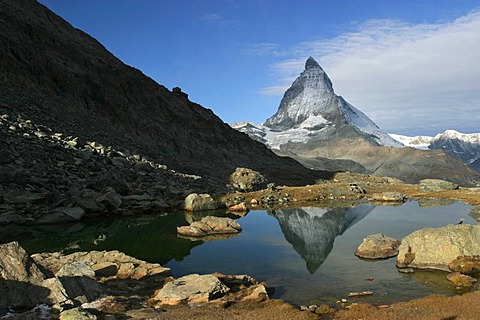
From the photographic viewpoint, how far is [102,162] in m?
50.8

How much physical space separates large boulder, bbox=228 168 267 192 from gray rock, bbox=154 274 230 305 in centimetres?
4620

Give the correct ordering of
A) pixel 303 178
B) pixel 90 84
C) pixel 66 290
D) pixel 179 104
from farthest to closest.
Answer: pixel 179 104
pixel 303 178
pixel 90 84
pixel 66 290

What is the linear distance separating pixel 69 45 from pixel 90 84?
39.6 feet

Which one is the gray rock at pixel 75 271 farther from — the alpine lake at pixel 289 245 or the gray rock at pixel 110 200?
the gray rock at pixel 110 200

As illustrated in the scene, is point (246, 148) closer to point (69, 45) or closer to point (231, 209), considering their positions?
point (69, 45)

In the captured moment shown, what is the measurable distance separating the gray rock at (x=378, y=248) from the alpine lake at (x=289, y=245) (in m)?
0.64

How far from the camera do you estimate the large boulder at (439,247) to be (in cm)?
2202

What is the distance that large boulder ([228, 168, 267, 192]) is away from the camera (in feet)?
212

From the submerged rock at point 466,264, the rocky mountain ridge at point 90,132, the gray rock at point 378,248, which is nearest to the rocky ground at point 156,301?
the submerged rock at point 466,264

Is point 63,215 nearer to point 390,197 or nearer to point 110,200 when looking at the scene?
point 110,200

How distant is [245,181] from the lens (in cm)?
6650

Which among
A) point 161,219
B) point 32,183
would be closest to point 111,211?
point 161,219

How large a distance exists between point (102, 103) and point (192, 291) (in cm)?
6996

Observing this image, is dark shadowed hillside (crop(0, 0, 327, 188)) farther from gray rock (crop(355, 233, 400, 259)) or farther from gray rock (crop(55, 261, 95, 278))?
gray rock (crop(355, 233, 400, 259))
